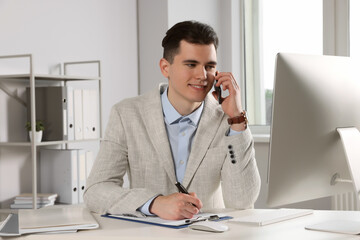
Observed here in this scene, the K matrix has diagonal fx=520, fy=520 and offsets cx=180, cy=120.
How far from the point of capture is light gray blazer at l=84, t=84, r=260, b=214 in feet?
6.05

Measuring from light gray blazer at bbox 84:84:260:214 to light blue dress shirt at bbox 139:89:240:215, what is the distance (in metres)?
0.04

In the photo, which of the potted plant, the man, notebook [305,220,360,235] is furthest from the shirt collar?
the potted plant

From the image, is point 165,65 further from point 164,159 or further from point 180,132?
point 164,159

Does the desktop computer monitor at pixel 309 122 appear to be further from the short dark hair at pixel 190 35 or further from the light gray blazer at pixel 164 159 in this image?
the short dark hair at pixel 190 35

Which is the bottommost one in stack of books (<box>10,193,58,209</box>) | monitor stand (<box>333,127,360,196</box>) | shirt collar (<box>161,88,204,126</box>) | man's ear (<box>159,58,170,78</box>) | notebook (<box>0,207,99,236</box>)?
stack of books (<box>10,193,58,209</box>)

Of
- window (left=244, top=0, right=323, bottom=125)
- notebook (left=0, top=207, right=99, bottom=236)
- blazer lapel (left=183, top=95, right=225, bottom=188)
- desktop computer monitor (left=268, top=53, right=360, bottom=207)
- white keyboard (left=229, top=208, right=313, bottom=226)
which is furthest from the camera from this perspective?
window (left=244, top=0, right=323, bottom=125)

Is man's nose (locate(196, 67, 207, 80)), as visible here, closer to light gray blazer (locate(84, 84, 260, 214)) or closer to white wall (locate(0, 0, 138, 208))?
light gray blazer (locate(84, 84, 260, 214))

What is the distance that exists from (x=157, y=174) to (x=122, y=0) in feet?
7.44

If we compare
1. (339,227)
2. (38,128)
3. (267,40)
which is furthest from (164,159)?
(267,40)

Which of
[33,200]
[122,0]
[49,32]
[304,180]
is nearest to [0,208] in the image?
[33,200]

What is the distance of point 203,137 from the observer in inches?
78.2

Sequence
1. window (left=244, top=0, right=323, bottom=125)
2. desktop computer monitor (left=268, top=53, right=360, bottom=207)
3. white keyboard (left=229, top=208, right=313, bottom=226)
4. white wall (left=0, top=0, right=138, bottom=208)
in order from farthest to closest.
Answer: window (left=244, top=0, right=323, bottom=125) → white wall (left=0, top=0, right=138, bottom=208) → white keyboard (left=229, top=208, right=313, bottom=226) → desktop computer monitor (left=268, top=53, right=360, bottom=207)

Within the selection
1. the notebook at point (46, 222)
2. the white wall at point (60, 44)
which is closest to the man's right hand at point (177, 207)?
the notebook at point (46, 222)

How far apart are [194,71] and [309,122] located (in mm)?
787
